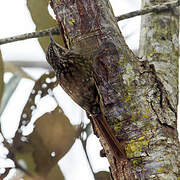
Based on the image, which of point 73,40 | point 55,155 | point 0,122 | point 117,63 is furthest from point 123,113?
point 0,122

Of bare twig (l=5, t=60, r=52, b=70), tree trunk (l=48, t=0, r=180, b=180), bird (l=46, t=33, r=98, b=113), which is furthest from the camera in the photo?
bare twig (l=5, t=60, r=52, b=70)

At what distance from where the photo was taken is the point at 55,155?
1616mm

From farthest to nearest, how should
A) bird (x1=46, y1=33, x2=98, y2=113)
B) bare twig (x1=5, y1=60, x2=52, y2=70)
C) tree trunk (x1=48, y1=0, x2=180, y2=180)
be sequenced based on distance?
bare twig (x1=5, y1=60, x2=52, y2=70) < bird (x1=46, y1=33, x2=98, y2=113) < tree trunk (x1=48, y1=0, x2=180, y2=180)

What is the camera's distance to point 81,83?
144cm

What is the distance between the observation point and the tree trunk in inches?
45.4

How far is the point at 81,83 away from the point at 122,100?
0.27 meters

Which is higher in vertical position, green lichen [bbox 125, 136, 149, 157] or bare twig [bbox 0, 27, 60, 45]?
bare twig [bbox 0, 27, 60, 45]

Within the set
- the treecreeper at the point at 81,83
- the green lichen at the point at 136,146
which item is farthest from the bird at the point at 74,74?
the green lichen at the point at 136,146

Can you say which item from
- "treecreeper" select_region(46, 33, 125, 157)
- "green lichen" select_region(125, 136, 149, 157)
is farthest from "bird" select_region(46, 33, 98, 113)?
"green lichen" select_region(125, 136, 149, 157)

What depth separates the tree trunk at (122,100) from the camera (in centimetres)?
115

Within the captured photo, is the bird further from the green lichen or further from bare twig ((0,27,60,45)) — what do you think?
the green lichen

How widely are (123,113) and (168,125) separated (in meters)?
0.15

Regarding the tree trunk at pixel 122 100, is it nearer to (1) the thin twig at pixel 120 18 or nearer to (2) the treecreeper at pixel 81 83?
(2) the treecreeper at pixel 81 83

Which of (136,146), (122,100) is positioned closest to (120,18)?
(122,100)
